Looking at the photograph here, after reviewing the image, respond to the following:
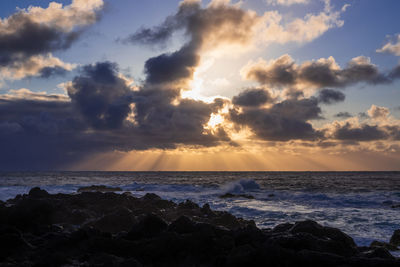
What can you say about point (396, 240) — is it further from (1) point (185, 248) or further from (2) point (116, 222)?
(2) point (116, 222)

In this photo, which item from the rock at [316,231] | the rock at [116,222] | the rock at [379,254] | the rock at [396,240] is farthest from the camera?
the rock at [396,240]

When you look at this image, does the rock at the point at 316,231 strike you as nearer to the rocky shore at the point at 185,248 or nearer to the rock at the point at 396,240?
the rocky shore at the point at 185,248

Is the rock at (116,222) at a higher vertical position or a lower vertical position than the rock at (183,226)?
lower

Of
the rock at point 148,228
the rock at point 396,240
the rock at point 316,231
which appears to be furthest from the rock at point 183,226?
the rock at point 396,240

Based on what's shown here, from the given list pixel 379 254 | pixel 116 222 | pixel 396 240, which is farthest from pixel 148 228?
pixel 396 240

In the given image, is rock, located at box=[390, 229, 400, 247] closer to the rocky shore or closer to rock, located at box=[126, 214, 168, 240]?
the rocky shore

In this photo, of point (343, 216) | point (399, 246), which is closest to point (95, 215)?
point (399, 246)

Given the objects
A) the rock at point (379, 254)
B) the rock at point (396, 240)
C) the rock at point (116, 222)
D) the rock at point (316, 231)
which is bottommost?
the rock at point (396, 240)

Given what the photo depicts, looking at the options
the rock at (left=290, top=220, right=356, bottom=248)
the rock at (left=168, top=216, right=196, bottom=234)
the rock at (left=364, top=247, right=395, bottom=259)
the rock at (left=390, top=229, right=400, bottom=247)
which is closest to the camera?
the rock at (left=364, top=247, right=395, bottom=259)

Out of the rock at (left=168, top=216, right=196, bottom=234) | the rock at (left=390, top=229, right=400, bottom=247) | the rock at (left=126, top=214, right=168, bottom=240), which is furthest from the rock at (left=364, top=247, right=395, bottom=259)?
the rock at (left=126, top=214, right=168, bottom=240)

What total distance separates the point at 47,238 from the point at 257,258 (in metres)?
5.36

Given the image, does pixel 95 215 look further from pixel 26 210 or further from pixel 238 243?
→ pixel 238 243

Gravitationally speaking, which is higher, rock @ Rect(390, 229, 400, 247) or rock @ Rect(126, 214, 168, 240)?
rock @ Rect(126, 214, 168, 240)

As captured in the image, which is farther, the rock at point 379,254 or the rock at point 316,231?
the rock at point 316,231
